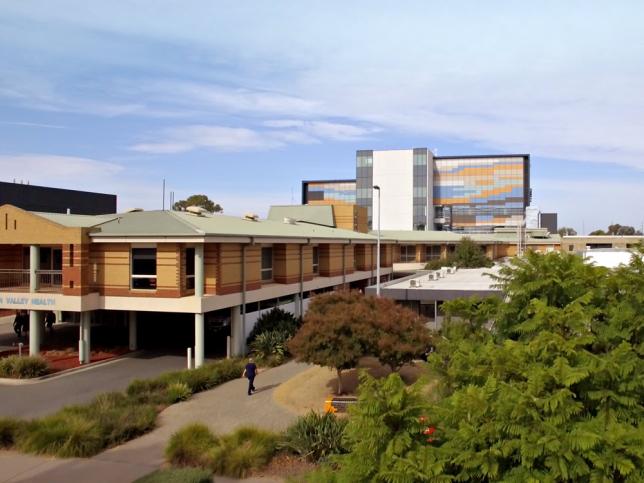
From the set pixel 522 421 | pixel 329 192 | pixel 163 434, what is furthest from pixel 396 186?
pixel 522 421

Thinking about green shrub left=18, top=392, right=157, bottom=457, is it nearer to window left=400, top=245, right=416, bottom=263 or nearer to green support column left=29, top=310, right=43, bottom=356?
green support column left=29, top=310, right=43, bottom=356

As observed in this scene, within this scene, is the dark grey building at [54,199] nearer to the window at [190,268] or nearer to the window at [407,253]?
the window at [190,268]

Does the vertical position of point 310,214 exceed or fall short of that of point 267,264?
it exceeds it

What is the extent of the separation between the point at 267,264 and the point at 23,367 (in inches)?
473

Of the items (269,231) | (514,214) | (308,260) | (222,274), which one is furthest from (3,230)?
(514,214)

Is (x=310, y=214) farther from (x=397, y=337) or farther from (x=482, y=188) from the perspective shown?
(x=482, y=188)

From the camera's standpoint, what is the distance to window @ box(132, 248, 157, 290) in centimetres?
2292

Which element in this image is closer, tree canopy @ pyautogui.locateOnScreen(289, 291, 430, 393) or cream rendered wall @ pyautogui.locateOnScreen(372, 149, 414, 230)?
tree canopy @ pyautogui.locateOnScreen(289, 291, 430, 393)

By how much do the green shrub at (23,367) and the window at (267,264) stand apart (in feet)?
35.9

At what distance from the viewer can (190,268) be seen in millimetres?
23891

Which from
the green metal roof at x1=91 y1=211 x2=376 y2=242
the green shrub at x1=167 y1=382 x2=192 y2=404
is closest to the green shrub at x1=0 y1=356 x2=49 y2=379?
the green metal roof at x1=91 y1=211 x2=376 y2=242

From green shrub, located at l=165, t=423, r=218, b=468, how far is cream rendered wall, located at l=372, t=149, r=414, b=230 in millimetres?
87941

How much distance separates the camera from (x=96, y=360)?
22.9 metres

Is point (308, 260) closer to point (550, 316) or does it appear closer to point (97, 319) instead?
point (97, 319)
